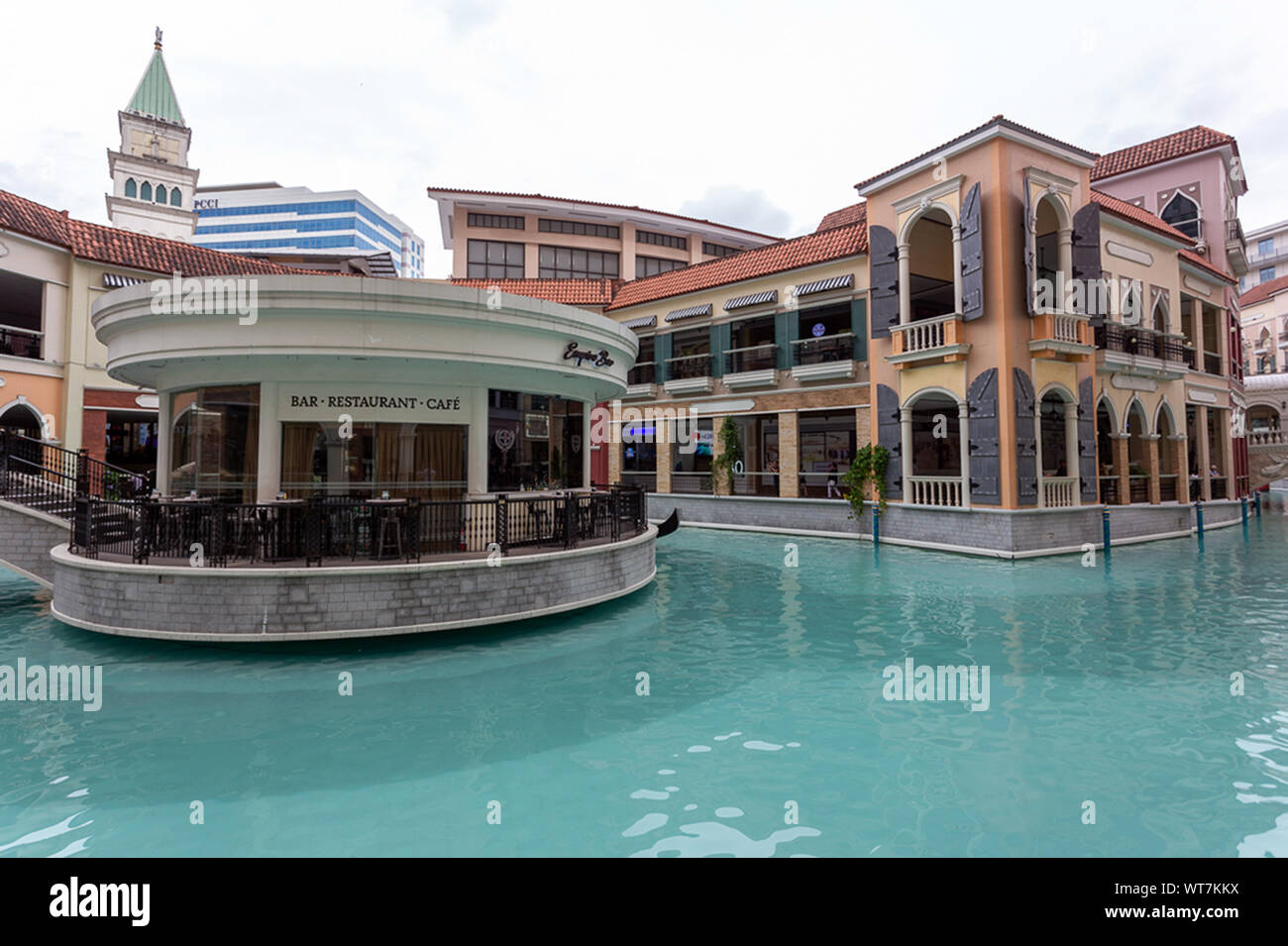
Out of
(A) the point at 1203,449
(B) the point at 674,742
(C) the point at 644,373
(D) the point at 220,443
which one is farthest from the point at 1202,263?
(D) the point at 220,443

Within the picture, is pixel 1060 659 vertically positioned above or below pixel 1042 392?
below

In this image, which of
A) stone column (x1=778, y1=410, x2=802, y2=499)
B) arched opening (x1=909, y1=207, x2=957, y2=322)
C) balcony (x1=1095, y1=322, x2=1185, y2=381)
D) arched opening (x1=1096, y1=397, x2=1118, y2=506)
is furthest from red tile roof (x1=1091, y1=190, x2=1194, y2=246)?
stone column (x1=778, y1=410, x2=802, y2=499)

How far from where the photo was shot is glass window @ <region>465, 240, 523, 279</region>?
35188mm

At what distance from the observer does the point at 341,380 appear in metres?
11.5

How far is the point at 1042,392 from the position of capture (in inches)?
714

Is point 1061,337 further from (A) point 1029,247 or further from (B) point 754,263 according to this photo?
(B) point 754,263

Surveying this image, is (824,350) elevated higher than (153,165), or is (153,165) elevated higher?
(153,165)

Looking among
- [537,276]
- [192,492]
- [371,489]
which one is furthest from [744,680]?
[537,276]

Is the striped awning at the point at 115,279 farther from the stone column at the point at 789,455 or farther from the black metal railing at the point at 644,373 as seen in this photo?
the stone column at the point at 789,455

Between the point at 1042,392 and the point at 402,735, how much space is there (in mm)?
19151

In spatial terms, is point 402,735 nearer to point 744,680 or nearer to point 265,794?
point 265,794

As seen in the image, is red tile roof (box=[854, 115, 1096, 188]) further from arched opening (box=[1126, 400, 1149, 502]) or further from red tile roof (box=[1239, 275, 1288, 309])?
red tile roof (box=[1239, 275, 1288, 309])

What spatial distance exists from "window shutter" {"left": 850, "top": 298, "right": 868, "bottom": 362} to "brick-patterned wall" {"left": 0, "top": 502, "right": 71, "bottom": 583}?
22006 millimetres

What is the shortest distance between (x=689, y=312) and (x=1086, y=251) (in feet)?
45.9
